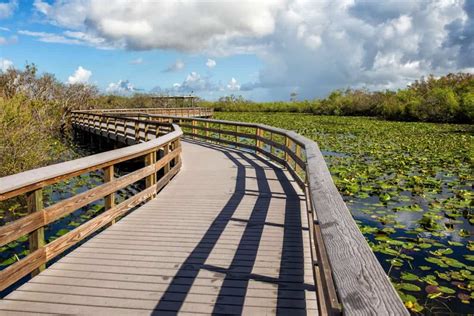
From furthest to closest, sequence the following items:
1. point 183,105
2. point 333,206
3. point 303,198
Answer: point 183,105
point 303,198
point 333,206

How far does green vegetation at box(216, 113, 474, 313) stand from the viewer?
439 centimetres

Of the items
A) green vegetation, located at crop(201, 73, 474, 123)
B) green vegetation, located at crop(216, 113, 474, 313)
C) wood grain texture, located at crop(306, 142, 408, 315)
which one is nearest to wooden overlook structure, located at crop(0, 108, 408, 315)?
wood grain texture, located at crop(306, 142, 408, 315)

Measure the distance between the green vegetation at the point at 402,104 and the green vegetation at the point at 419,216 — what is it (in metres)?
19.5

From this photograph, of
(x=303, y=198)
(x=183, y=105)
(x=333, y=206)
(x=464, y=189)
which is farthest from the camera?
(x=183, y=105)

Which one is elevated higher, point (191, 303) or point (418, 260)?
point (191, 303)

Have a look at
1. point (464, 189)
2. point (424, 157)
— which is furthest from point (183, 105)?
point (464, 189)

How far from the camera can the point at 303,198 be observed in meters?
6.54

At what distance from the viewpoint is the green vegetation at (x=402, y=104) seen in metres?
31.6

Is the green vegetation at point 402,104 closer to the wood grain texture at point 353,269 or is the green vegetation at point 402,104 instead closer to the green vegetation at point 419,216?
the green vegetation at point 419,216

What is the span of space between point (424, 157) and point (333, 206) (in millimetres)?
11939

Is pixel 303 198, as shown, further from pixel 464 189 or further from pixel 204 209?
pixel 464 189

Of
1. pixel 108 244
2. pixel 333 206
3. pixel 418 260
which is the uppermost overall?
pixel 333 206

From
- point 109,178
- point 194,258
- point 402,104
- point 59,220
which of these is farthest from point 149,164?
point 402,104

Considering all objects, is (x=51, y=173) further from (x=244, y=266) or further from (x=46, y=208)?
(x=244, y=266)
